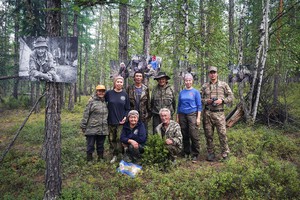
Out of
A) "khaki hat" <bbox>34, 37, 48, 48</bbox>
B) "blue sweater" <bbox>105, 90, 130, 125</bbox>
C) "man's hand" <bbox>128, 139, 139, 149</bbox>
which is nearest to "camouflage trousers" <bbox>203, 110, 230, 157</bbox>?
"man's hand" <bbox>128, 139, 139, 149</bbox>

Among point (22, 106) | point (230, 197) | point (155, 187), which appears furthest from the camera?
point (22, 106)

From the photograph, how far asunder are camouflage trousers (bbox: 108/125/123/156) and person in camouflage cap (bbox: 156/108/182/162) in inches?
43.9

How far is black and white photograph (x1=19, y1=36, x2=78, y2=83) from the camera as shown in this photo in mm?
3547

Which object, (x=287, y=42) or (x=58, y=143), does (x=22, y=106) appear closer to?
(x=58, y=143)

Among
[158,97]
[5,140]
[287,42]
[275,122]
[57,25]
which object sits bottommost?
[5,140]

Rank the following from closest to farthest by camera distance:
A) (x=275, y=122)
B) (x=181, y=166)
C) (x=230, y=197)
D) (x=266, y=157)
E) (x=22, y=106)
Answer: (x=230, y=197) → (x=181, y=166) → (x=266, y=157) → (x=275, y=122) → (x=22, y=106)

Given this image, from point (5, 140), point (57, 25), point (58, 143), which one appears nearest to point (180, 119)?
point (58, 143)

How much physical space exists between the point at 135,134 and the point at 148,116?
3.09ft

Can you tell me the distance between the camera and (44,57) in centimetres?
355

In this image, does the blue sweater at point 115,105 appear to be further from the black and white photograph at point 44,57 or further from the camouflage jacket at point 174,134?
the black and white photograph at point 44,57

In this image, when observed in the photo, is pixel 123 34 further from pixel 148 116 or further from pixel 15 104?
pixel 15 104

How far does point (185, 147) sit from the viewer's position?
6098 mm

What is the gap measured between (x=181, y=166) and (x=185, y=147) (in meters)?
0.82

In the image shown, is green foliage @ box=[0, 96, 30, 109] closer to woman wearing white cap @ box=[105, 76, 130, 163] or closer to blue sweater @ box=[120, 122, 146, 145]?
woman wearing white cap @ box=[105, 76, 130, 163]
